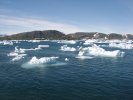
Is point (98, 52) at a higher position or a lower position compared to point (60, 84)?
higher

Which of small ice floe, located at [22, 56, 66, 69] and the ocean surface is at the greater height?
small ice floe, located at [22, 56, 66, 69]

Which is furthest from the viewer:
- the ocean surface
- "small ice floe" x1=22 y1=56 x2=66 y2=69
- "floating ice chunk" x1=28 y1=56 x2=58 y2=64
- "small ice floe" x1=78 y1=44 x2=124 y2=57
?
"small ice floe" x1=78 y1=44 x2=124 y2=57

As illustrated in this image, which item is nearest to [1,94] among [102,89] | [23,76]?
[23,76]

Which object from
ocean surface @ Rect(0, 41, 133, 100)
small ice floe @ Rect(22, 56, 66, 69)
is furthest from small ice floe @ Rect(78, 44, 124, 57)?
ocean surface @ Rect(0, 41, 133, 100)

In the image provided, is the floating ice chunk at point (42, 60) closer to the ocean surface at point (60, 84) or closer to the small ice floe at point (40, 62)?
the small ice floe at point (40, 62)

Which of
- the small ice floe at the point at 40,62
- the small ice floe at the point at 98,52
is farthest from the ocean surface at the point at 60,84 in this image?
the small ice floe at the point at 98,52

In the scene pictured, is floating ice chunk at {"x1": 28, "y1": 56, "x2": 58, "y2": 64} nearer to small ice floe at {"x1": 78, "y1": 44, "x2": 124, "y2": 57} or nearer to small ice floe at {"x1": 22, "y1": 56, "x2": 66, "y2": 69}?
small ice floe at {"x1": 22, "y1": 56, "x2": 66, "y2": 69}

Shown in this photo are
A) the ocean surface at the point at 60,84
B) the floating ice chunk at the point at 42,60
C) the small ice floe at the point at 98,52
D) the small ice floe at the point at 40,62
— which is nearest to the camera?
the ocean surface at the point at 60,84

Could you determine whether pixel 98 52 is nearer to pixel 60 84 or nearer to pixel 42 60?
pixel 42 60

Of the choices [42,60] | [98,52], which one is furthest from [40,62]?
[98,52]

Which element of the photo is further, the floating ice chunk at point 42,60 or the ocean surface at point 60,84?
the floating ice chunk at point 42,60

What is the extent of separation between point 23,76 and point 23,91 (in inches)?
276

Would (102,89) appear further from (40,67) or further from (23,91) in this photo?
(40,67)

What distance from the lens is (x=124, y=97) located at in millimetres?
22406
